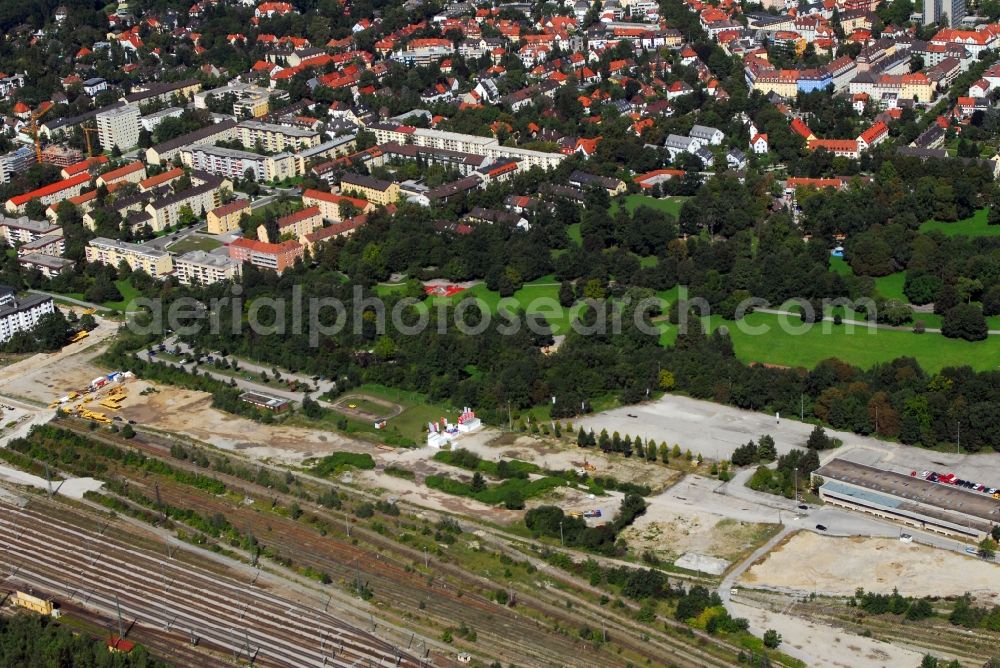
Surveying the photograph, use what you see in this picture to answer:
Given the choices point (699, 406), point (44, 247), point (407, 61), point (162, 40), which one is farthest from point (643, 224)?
point (162, 40)

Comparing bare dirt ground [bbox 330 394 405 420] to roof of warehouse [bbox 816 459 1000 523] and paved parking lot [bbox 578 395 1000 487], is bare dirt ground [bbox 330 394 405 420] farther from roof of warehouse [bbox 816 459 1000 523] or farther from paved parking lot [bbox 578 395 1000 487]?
roof of warehouse [bbox 816 459 1000 523]

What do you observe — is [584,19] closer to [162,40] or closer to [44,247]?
[162,40]

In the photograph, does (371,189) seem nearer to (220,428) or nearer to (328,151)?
(328,151)

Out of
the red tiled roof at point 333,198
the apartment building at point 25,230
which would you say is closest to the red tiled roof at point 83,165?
the apartment building at point 25,230

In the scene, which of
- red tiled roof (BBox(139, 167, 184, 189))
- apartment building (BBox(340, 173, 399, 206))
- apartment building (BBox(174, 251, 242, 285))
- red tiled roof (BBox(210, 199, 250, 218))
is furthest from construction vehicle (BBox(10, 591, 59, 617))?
red tiled roof (BBox(139, 167, 184, 189))

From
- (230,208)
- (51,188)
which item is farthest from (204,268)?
Result: (51,188)

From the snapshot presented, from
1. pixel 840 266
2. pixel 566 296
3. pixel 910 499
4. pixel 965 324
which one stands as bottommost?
pixel 910 499

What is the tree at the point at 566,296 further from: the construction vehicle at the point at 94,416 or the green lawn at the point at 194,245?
the construction vehicle at the point at 94,416
